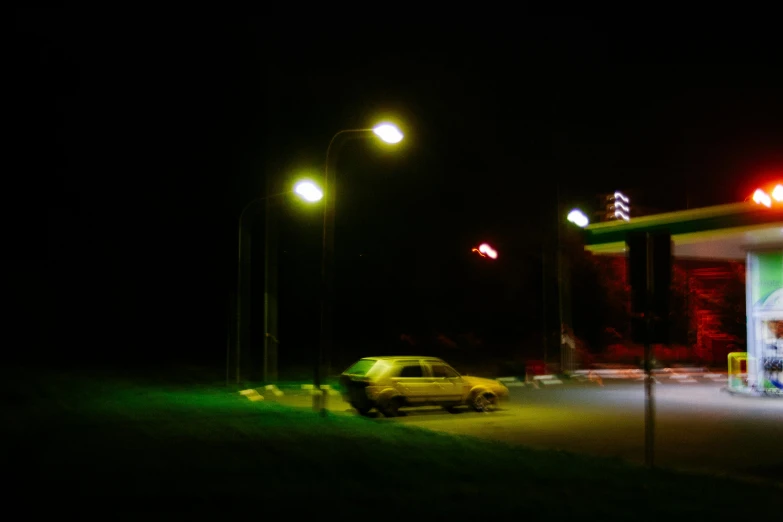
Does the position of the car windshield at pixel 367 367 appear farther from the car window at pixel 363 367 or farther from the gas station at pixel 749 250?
the gas station at pixel 749 250

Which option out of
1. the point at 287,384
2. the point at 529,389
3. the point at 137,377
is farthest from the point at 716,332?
the point at 137,377

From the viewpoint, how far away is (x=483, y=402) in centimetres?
2062

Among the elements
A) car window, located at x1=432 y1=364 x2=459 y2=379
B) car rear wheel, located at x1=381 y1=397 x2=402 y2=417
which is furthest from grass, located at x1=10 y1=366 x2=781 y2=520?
car window, located at x1=432 y1=364 x2=459 y2=379

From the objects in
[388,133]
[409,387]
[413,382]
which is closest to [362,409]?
[409,387]

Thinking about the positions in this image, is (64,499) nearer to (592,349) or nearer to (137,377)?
(137,377)

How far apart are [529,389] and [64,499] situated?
23.1 metres

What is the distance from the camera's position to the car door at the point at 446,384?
20.1 meters

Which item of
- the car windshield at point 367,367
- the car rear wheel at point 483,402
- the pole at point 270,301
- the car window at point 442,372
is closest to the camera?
the car windshield at point 367,367

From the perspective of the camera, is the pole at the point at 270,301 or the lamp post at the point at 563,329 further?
the lamp post at the point at 563,329

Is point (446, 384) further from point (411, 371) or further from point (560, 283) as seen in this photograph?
point (560, 283)

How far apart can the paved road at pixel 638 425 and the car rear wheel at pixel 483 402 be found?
0.71 ft

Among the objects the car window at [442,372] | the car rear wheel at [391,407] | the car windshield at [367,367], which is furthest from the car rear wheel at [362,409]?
the car window at [442,372]

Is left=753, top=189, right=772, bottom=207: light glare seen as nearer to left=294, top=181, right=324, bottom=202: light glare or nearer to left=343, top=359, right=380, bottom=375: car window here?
left=343, top=359, right=380, bottom=375: car window

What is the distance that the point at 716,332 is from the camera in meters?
52.4
